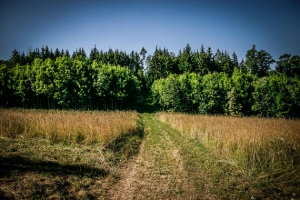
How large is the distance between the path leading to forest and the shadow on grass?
1.08 meters

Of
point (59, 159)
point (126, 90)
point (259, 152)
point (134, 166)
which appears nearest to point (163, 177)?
point (134, 166)

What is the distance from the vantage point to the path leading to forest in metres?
4.58

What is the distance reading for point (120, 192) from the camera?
462 cm

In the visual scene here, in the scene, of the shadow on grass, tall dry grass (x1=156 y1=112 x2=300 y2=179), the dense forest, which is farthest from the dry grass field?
the dense forest

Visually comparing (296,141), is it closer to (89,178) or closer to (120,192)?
(120,192)

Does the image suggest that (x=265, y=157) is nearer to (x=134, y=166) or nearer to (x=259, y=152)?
(x=259, y=152)

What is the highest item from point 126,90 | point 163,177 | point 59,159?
point 126,90

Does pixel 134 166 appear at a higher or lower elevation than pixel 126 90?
lower

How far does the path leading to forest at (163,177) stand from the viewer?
4.58 m

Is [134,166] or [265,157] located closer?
[265,157]

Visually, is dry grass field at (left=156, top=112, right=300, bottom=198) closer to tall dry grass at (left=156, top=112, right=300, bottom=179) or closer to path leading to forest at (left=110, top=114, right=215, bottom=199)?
tall dry grass at (left=156, top=112, right=300, bottom=179)

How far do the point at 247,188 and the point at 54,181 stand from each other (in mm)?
5650

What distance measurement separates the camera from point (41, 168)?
5.00 m

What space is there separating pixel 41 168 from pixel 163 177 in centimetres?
385
